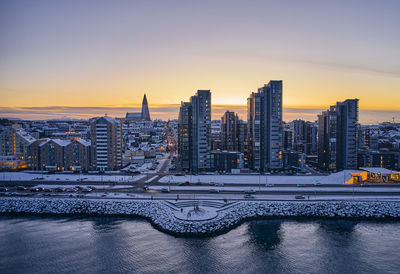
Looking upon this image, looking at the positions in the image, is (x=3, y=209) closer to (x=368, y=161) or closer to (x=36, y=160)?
(x=36, y=160)

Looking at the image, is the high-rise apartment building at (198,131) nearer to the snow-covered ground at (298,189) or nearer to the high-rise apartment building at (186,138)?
the high-rise apartment building at (186,138)

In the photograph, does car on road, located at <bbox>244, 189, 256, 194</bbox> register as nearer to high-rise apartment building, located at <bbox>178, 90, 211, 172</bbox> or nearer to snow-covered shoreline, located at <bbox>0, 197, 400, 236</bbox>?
snow-covered shoreline, located at <bbox>0, 197, 400, 236</bbox>

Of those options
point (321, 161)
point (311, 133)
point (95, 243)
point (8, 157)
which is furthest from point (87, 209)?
point (311, 133)

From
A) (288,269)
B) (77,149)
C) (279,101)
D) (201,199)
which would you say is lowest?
(288,269)

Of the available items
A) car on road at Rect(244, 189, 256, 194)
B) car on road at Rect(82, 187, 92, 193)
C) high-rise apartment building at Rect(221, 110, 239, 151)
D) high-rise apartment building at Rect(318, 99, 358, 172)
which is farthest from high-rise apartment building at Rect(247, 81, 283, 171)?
car on road at Rect(82, 187, 92, 193)

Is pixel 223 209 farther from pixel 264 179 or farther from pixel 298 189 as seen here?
pixel 264 179

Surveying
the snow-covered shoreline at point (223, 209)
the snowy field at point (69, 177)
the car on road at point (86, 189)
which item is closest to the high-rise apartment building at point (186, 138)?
the snowy field at point (69, 177)
